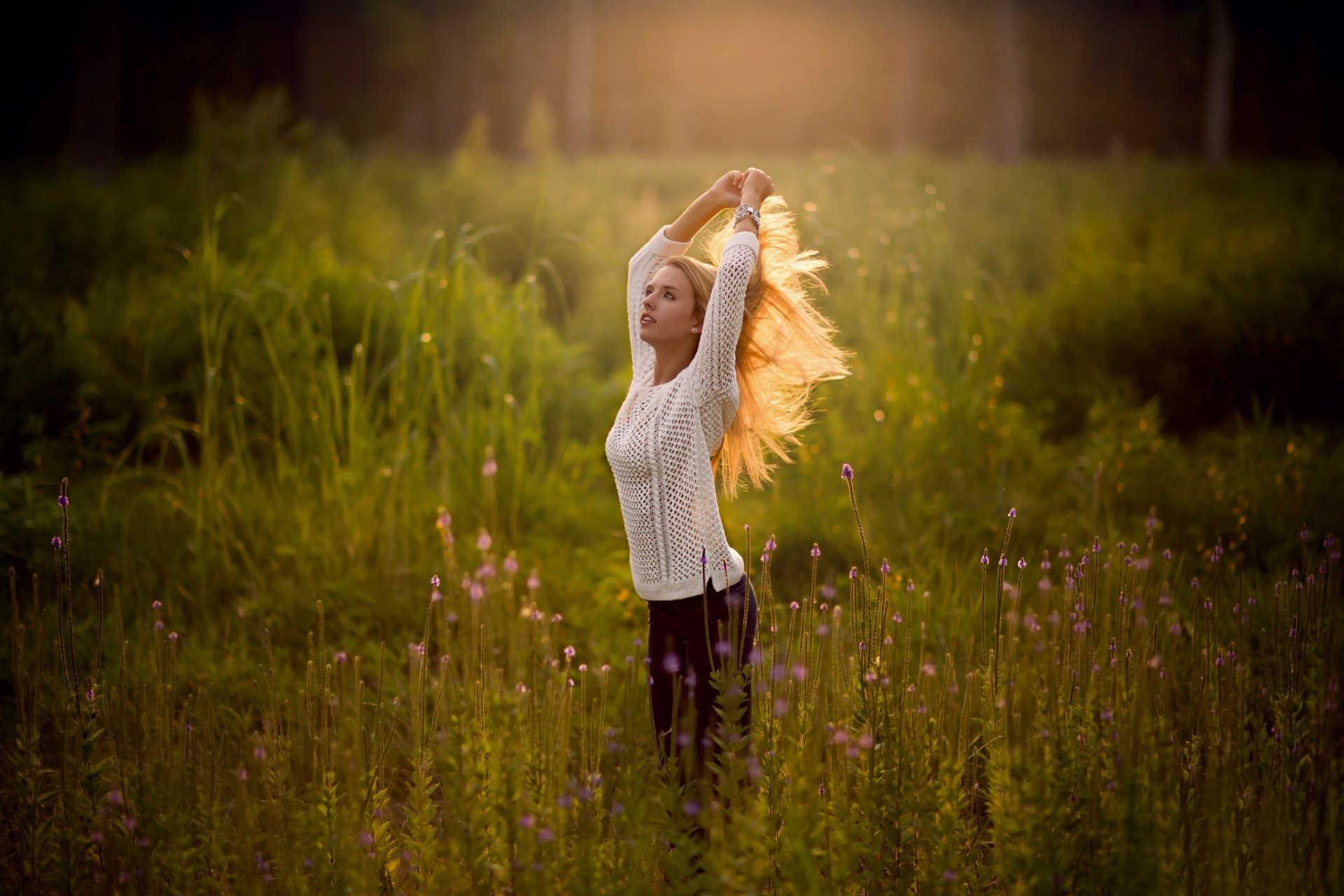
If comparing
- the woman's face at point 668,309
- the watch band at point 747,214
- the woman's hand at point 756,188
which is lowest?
the woman's face at point 668,309

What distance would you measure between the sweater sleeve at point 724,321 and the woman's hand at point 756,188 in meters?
0.13

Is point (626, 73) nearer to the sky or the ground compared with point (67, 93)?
nearer to the sky

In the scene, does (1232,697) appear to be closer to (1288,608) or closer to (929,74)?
(1288,608)

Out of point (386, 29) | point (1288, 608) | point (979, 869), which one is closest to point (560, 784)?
point (979, 869)

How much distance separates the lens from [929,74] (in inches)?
1563

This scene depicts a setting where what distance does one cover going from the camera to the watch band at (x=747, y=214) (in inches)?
108

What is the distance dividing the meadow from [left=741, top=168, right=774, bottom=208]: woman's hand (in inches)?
37.4

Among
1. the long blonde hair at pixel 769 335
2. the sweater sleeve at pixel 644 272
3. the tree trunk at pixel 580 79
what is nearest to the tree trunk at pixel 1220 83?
the tree trunk at pixel 580 79

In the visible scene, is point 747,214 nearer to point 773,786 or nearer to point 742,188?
point 742,188

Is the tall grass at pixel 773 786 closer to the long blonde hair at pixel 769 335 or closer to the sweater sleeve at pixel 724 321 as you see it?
the sweater sleeve at pixel 724 321

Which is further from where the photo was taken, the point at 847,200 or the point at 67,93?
the point at 67,93

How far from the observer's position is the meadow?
227 cm

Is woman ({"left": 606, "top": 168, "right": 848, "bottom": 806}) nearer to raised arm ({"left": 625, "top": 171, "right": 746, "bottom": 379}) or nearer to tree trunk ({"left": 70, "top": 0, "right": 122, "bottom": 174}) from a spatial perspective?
raised arm ({"left": 625, "top": 171, "right": 746, "bottom": 379})

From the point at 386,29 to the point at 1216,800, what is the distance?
30055mm
